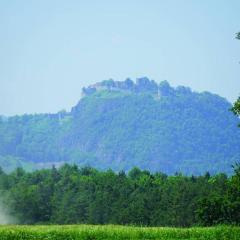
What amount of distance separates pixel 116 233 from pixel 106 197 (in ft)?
332

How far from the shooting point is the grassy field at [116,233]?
29.0 m

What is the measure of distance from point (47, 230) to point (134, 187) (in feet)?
352

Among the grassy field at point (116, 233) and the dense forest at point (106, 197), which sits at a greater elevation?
the dense forest at point (106, 197)

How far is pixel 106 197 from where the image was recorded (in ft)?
429

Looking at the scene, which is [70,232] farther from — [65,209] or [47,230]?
[65,209]

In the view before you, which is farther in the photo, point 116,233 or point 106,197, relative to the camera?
point 106,197

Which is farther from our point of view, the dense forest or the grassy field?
the dense forest

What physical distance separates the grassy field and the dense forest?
64759 mm

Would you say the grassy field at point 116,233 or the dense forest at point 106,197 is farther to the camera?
the dense forest at point 106,197

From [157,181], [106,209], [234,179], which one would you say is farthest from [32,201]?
[234,179]

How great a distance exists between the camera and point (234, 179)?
3216cm

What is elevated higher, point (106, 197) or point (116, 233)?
point (106, 197)

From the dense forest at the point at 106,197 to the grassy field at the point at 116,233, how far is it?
64759 millimetres

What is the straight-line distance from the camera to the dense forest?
11238cm
